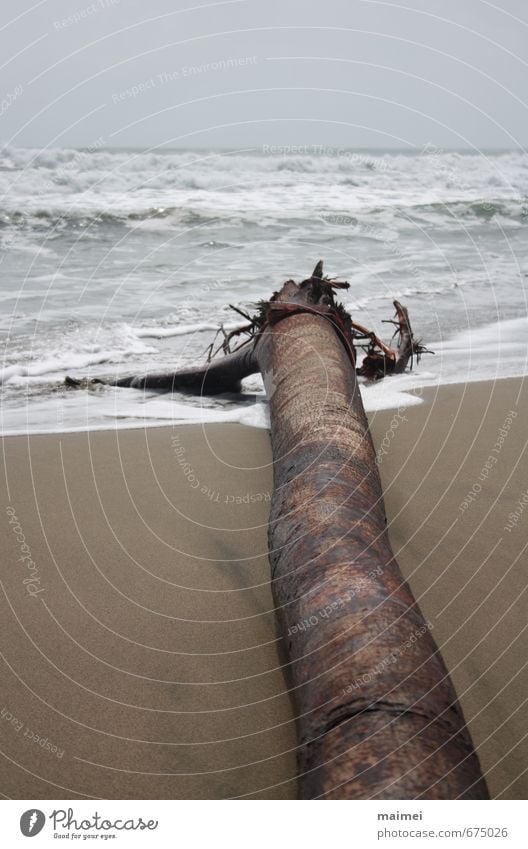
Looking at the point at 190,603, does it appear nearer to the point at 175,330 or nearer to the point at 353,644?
the point at 353,644

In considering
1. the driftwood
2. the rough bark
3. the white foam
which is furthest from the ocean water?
the rough bark

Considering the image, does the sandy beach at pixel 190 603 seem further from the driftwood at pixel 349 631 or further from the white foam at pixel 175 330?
the white foam at pixel 175 330

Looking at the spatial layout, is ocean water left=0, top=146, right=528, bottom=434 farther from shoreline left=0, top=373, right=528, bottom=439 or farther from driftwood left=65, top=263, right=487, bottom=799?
driftwood left=65, top=263, right=487, bottom=799

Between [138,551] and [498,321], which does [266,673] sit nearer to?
[138,551]

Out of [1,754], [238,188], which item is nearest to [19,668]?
[1,754]

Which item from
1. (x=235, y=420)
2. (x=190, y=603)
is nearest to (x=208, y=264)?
(x=235, y=420)

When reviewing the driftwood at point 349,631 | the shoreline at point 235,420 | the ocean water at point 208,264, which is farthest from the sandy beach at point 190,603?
the ocean water at point 208,264

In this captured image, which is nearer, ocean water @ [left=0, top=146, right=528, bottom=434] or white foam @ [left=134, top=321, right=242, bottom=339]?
ocean water @ [left=0, top=146, right=528, bottom=434]
